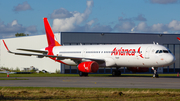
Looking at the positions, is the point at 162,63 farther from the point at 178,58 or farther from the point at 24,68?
the point at 24,68

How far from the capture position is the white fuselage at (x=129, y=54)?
3444 centimetres

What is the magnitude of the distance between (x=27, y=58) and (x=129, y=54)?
3264cm

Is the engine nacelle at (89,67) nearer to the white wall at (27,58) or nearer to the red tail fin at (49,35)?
the red tail fin at (49,35)

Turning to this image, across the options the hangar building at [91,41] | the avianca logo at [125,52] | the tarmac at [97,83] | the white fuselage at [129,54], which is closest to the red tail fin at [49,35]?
the white fuselage at [129,54]

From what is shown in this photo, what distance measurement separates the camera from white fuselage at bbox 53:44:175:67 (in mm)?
34438

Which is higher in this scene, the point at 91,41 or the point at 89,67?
the point at 91,41

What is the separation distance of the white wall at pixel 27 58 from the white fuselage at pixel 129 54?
15076 mm

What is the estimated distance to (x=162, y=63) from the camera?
34.1m

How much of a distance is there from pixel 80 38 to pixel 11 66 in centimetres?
→ 2032

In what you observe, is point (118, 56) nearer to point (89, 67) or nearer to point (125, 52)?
point (125, 52)

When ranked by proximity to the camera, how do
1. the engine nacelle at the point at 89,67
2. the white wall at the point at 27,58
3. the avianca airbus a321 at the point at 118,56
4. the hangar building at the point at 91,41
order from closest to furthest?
the avianca airbus a321 at the point at 118,56
the engine nacelle at the point at 89,67
the hangar building at the point at 91,41
the white wall at the point at 27,58

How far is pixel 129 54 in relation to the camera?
3675 centimetres

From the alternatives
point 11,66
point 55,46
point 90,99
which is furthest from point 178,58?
point 90,99

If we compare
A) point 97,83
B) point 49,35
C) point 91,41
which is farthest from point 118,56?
point 91,41
